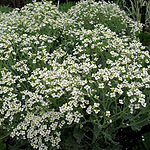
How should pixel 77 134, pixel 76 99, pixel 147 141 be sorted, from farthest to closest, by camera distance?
1. pixel 147 141
2. pixel 77 134
3. pixel 76 99

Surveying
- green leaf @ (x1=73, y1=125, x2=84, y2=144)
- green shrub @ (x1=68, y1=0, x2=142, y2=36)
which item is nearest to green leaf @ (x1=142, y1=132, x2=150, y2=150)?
green leaf @ (x1=73, y1=125, x2=84, y2=144)

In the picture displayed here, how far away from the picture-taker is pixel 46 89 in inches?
84.4

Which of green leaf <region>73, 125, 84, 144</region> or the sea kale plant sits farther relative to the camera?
green leaf <region>73, 125, 84, 144</region>

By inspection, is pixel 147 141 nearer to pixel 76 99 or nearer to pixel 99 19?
pixel 76 99

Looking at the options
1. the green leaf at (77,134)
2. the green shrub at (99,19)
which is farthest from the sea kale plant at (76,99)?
the green shrub at (99,19)

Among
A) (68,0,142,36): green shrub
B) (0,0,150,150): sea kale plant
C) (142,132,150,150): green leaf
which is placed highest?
(68,0,142,36): green shrub

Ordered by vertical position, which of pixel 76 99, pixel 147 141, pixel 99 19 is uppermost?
pixel 99 19

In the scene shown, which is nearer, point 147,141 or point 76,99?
point 76,99

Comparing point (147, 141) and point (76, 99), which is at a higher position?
point (76, 99)

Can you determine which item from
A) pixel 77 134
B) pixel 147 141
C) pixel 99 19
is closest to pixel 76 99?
pixel 77 134

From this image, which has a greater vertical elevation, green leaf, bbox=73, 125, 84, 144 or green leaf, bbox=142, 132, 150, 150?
green leaf, bbox=73, 125, 84, 144

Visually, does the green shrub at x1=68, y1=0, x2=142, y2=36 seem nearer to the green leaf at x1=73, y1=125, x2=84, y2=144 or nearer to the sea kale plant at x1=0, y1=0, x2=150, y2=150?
the sea kale plant at x1=0, y1=0, x2=150, y2=150

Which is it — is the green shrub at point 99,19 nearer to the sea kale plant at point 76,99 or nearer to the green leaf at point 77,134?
the sea kale plant at point 76,99

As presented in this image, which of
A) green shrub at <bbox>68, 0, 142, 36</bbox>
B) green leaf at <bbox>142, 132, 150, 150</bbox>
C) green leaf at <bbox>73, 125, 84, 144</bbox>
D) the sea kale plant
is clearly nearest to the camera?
the sea kale plant
